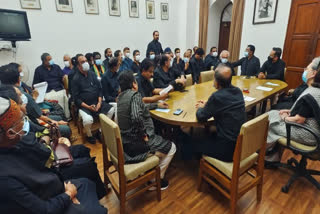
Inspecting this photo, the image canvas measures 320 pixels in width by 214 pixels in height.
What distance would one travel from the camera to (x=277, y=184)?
78.4 inches

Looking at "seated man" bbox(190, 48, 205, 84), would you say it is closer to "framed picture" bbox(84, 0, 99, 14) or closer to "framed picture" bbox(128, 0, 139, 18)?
"framed picture" bbox(128, 0, 139, 18)

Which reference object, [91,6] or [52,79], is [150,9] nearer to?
[91,6]

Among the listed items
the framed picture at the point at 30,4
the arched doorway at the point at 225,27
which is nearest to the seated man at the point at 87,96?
the framed picture at the point at 30,4

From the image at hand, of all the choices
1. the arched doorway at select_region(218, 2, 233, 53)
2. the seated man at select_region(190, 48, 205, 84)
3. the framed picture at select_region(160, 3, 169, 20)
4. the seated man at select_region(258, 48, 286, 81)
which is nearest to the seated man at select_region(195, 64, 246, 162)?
the seated man at select_region(258, 48, 286, 81)

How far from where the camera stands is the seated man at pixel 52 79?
11.3ft

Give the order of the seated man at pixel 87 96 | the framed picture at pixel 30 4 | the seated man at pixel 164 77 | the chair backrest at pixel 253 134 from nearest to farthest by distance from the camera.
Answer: the chair backrest at pixel 253 134 < the seated man at pixel 164 77 < the seated man at pixel 87 96 < the framed picture at pixel 30 4

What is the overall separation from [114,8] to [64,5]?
1263 mm

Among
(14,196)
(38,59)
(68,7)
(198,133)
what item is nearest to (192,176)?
(198,133)

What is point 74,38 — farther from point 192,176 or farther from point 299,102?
point 299,102

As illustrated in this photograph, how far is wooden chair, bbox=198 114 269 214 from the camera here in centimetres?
141

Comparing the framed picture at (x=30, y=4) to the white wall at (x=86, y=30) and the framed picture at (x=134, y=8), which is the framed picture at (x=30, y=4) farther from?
the framed picture at (x=134, y=8)

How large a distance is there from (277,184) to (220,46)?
589cm

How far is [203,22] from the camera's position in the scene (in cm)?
636

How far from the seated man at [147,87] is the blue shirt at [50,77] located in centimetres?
234
